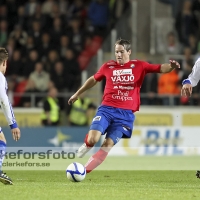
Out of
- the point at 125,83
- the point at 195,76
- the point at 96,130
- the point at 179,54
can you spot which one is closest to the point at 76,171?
the point at 96,130

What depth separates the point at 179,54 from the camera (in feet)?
64.3

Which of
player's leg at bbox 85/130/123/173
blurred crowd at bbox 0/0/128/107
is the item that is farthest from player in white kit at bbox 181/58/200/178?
blurred crowd at bbox 0/0/128/107

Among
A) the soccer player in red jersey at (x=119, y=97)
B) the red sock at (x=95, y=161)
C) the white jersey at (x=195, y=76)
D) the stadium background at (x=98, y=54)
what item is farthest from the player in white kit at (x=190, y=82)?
the stadium background at (x=98, y=54)

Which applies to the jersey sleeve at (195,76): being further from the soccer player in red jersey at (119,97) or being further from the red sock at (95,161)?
the red sock at (95,161)

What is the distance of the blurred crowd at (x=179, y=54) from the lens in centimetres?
1858

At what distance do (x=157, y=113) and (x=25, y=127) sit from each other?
346cm

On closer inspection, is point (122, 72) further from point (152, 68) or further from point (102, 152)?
point (102, 152)

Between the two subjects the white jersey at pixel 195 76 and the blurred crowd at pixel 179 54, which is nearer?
the white jersey at pixel 195 76

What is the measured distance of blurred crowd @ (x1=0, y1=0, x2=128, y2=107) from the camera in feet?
62.0

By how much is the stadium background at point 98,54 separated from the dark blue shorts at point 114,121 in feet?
22.9

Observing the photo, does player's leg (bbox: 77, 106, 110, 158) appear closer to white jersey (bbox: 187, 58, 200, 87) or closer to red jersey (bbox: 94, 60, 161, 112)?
red jersey (bbox: 94, 60, 161, 112)

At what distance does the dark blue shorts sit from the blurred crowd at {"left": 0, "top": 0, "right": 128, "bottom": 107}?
830cm

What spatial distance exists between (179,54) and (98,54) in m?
2.46

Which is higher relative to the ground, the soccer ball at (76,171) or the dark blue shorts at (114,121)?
the dark blue shorts at (114,121)
